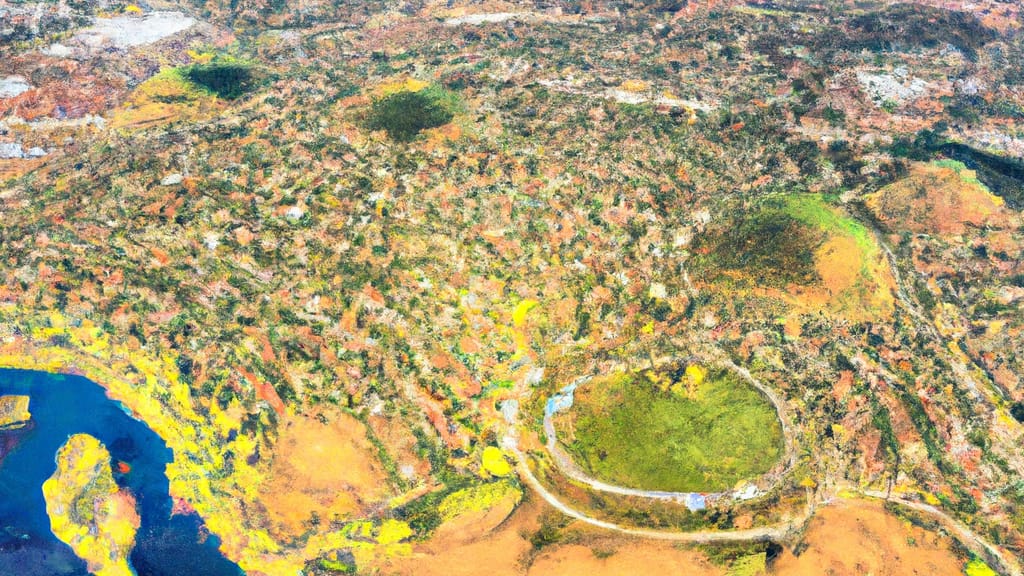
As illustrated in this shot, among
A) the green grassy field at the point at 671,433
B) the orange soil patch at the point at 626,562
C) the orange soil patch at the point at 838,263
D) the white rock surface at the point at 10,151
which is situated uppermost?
the white rock surface at the point at 10,151

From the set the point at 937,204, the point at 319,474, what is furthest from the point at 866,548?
the point at 319,474

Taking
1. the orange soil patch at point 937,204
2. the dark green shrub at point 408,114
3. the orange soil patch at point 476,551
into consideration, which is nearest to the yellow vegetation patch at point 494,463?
the orange soil patch at point 476,551

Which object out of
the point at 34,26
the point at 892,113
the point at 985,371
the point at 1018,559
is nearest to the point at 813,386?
the point at 985,371

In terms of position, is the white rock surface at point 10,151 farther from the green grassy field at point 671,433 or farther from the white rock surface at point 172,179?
the green grassy field at point 671,433

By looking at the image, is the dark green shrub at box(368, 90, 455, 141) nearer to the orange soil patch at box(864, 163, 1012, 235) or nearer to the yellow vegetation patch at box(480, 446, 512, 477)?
the yellow vegetation patch at box(480, 446, 512, 477)

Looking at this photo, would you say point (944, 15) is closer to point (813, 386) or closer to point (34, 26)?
point (813, 386)

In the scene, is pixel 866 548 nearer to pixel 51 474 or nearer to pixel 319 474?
pixel 319 474

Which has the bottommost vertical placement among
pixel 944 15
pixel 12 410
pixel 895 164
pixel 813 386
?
pixel 12 410
